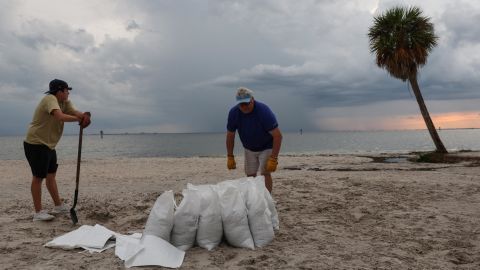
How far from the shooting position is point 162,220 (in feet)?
12.4

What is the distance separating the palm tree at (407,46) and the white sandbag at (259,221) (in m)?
14.8

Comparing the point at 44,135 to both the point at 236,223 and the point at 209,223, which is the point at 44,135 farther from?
the point at 236,223

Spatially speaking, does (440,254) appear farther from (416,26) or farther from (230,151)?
(416,26)

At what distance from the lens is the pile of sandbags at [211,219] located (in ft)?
12.6

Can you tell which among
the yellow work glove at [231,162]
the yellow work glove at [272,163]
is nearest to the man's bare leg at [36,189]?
the yellow work glove at [231,162]

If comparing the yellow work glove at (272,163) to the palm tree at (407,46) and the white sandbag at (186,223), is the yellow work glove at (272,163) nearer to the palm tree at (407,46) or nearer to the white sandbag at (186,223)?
the white sandbag at (186,223)

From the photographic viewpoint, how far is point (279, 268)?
3.40m

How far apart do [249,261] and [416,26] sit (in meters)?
16.5

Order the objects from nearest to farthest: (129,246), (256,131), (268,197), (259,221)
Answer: (129,246), (259,221), (268,197), (256,131)

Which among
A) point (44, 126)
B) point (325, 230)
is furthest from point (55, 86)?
point (325, 230)

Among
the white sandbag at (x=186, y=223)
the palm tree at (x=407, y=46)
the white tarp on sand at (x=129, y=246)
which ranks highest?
the palm tree at (x=407, y=46)

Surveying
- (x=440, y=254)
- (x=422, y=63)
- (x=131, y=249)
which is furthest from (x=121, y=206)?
(x=422, y=63)

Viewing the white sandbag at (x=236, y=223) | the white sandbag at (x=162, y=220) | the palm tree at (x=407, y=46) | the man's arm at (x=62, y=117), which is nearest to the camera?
the white sandbag at (x=162, y=220)

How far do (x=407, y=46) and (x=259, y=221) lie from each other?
1542cm
